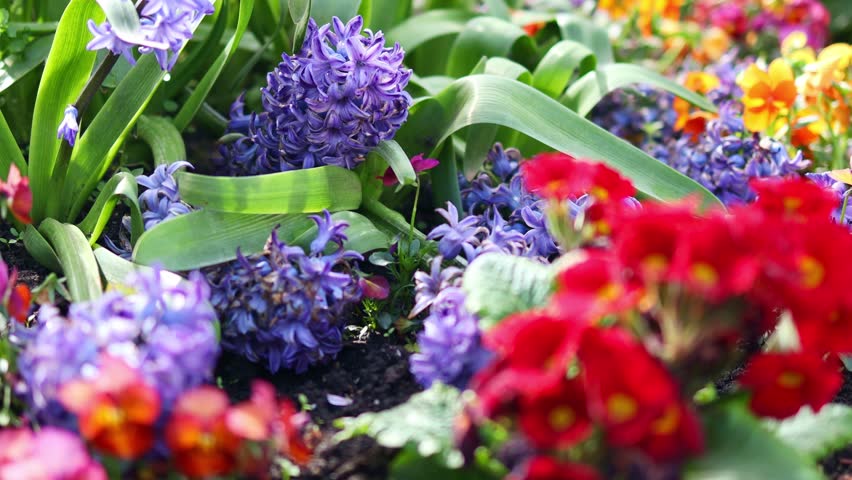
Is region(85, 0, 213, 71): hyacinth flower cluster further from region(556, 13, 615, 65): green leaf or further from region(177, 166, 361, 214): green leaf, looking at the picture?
region(556, 13, 615, 65): green leaf

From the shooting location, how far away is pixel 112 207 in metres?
Answer: 1.75

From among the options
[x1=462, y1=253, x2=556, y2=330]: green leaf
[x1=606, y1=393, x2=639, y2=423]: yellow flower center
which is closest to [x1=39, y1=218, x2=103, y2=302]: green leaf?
[x1=462, y1=253, x2=556, y2=330]: green leaf

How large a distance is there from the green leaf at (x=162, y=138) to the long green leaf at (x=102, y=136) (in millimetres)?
117

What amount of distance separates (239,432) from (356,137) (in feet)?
2.83

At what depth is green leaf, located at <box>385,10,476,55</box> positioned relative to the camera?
2475 millimetres

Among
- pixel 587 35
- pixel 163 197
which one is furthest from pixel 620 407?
pixel 587 35

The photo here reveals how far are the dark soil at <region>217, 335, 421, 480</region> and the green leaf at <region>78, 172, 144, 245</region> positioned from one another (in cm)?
31

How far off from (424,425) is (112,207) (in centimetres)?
85

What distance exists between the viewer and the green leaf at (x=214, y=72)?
1933mm

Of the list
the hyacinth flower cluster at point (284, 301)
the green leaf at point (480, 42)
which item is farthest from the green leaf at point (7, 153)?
the green leaf at point (480, 42)

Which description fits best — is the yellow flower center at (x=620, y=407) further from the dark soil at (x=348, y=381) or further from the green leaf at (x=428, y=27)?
the green leaf at (x=428, y=27)

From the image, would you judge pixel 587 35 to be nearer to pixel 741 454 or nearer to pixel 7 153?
pixel 7 153

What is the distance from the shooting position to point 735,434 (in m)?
1.13

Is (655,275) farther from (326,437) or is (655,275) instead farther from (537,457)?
(326,437)
